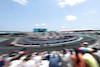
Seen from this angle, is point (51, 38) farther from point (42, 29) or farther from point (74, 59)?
point (42, 29)

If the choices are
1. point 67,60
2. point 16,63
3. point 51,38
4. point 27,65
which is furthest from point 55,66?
point 51,38

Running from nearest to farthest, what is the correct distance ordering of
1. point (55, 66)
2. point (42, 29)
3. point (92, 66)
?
point (92, 66) < point (55, 66) < point (42, 29)

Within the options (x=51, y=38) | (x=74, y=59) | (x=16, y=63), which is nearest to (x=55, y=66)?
(x=74, y=59)

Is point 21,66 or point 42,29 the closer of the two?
point 21,66

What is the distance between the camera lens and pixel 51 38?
14.4 meters

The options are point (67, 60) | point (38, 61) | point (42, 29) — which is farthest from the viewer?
point (42, 29)

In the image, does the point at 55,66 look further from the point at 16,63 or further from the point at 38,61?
the point at 16,63

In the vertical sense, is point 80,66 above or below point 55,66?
above

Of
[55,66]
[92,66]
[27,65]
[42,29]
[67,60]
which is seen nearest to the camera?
[92,66]

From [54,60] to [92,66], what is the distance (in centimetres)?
121

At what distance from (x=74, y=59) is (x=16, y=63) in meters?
1.98

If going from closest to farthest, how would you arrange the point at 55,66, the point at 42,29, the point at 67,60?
the point at 55,66, the point at 67,60, the point at 42,29

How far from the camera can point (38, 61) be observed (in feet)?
8.45

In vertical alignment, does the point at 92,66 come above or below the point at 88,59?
below
